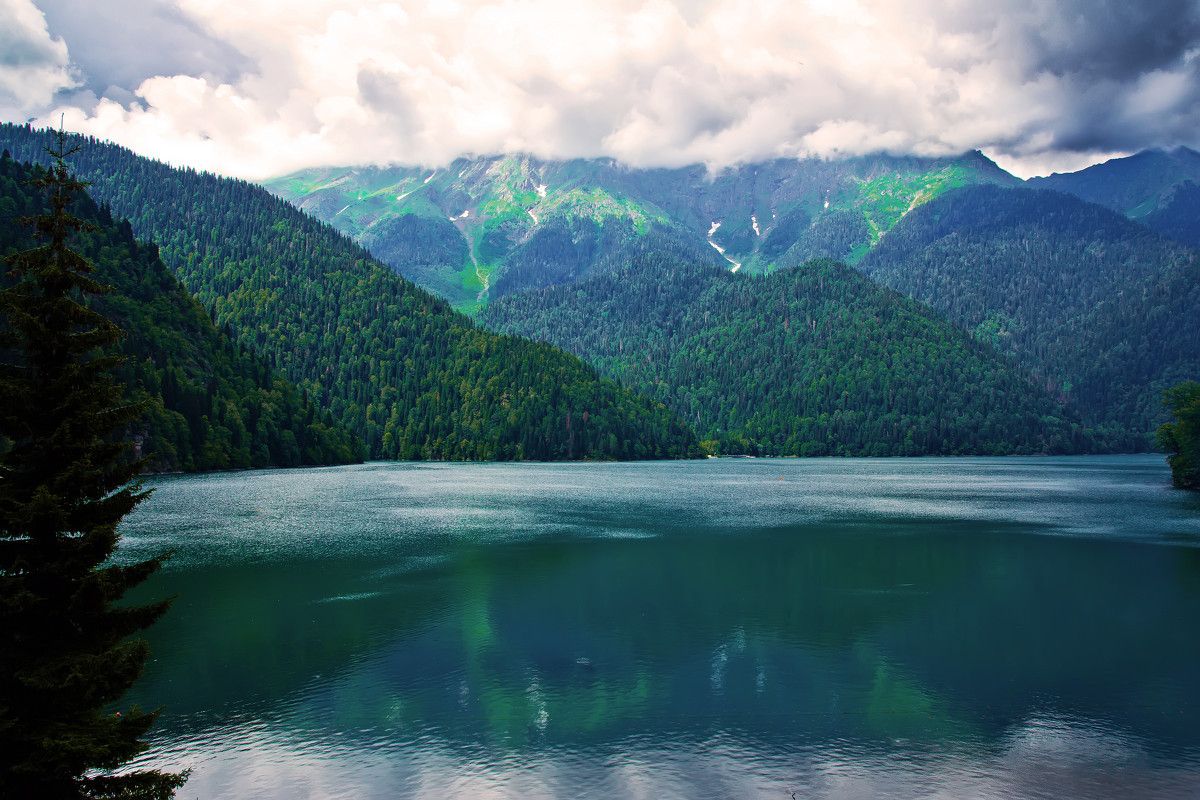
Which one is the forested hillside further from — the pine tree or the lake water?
the pine tree

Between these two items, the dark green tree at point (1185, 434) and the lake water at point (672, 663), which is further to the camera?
the dark green tree at point (1185, 434)

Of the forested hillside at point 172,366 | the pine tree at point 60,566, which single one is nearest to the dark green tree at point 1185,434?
the pine tree at point 60,566

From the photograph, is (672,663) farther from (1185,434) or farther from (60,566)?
(1185,434)

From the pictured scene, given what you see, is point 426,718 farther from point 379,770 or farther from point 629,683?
point 629,683

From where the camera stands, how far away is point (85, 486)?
16812 mm

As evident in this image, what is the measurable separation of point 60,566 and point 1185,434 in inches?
6239

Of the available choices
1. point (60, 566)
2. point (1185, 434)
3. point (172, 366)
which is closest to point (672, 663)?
point (60, 566)

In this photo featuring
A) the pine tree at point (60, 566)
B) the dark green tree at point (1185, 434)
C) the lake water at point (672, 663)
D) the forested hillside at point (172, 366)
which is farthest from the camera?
the forested hillside at point (172, 366)

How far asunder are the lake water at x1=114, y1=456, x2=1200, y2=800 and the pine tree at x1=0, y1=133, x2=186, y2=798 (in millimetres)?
8404

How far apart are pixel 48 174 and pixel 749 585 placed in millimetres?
46565

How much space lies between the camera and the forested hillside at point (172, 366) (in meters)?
147

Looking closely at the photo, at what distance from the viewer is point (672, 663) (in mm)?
36031

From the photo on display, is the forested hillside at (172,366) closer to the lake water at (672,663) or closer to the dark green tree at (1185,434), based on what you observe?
the lake water at (672,663)

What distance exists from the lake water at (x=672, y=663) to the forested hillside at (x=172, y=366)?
78320mm
